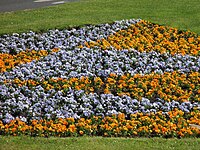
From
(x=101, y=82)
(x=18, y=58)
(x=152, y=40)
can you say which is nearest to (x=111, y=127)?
(x=101, y=82)

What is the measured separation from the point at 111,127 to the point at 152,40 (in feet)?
16.6

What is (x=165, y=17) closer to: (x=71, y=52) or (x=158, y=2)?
(x=158, y=2)

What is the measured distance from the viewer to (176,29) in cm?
1493

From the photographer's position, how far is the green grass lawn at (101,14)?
47.7 feet

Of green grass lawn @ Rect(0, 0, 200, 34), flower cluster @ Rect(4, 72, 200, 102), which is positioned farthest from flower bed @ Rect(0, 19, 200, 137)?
green grass lawn @ Rect(0, 0, 200, 34)

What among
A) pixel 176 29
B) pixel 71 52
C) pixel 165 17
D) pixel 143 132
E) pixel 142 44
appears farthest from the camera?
pixel 165 17

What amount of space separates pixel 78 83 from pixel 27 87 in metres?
1.06

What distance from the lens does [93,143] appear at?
877 centimetres

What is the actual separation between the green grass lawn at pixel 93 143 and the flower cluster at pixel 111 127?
25cm

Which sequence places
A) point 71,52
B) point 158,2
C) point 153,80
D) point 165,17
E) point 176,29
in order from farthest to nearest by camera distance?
point 158,2 < point 165,17 < point 176,29 < point 71,52 < point 153,80

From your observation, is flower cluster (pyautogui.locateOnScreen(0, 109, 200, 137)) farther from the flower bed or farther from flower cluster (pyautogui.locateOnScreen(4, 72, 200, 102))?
flower cluster (pyautogui.locateOnScreen(4, 72, 200, 102))

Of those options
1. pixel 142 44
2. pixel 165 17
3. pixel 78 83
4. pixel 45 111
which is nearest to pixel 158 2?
pixel 165 17

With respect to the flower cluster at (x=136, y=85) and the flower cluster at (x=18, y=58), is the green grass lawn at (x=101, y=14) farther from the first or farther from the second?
the flower cluster at (x=136, y=85)

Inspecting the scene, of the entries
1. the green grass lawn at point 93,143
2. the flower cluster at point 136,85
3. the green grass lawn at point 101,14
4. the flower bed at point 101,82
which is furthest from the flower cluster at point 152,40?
the green grass lawn at point 93,143
